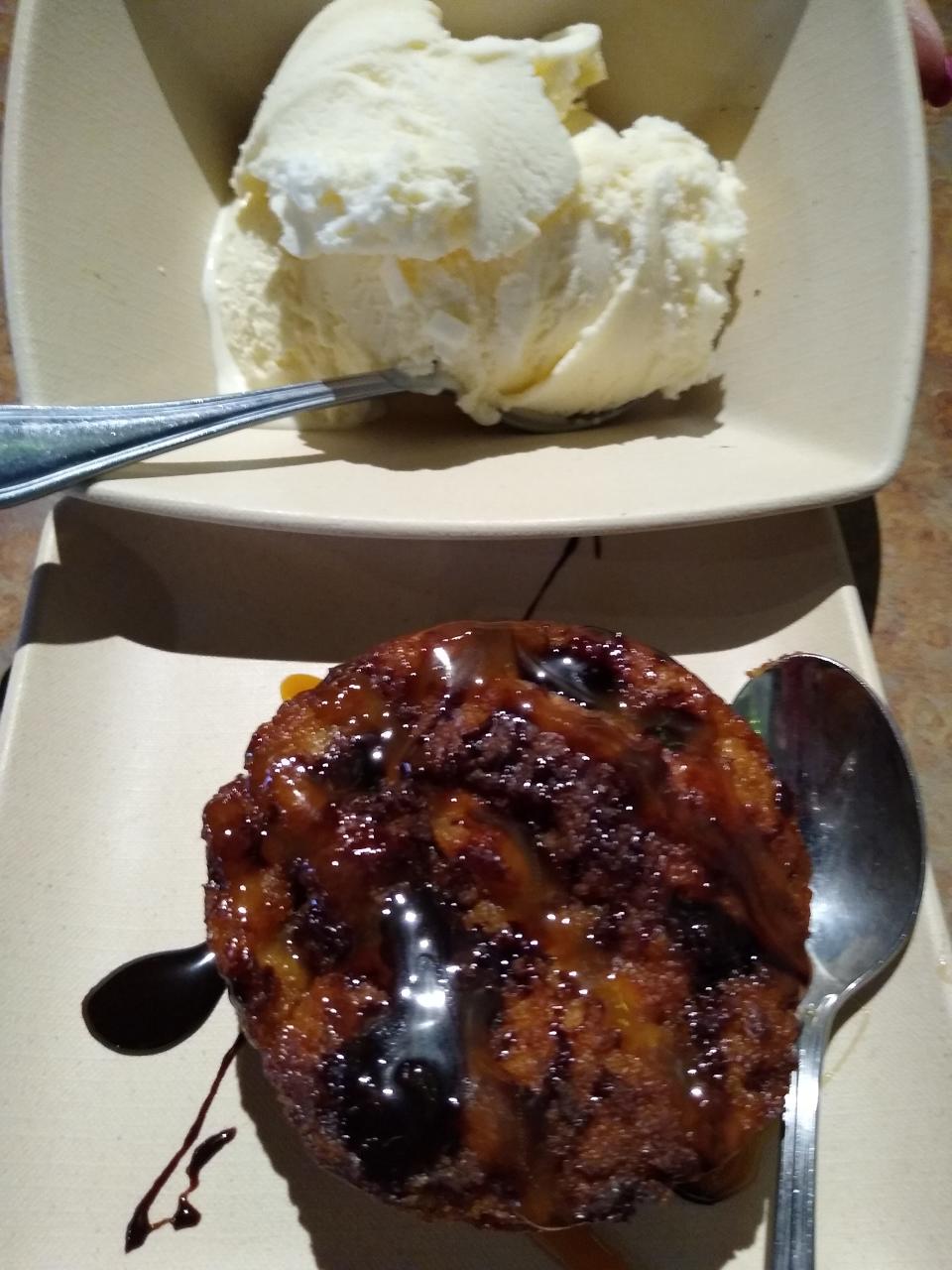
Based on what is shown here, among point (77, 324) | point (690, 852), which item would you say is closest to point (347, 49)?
point (77, 324)

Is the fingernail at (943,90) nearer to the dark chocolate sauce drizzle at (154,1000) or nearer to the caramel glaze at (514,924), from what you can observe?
the caramel glaze at (514,924)

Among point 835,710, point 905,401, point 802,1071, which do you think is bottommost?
point 802,1071

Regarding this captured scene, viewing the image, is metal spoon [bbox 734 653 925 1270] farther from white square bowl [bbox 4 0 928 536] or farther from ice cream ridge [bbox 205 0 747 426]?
ice cream ridge [bbox 205 0 747 426]

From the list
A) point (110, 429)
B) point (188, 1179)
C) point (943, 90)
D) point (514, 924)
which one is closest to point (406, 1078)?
point (514, 924)

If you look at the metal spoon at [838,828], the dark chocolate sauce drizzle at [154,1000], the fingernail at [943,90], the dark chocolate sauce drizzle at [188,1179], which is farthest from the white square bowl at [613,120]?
the dark chocolate sauce drizzle at [188,1179]

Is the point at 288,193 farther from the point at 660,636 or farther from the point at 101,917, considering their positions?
the point at 101,917

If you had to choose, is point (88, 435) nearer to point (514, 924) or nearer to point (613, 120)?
point (514, 924)

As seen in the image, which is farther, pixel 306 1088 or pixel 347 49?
pixel 347 49
